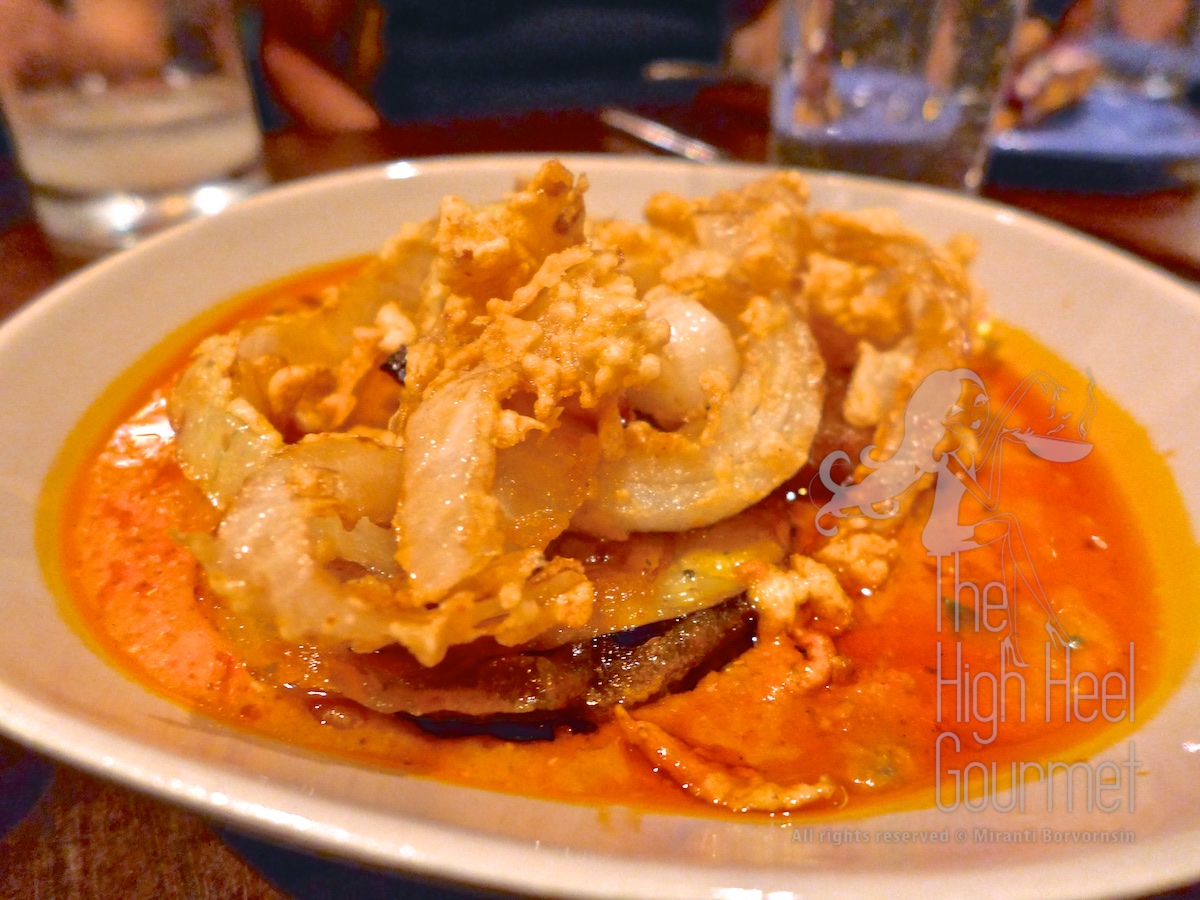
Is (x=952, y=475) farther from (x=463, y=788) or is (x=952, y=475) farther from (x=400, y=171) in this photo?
(x=400, y=171)

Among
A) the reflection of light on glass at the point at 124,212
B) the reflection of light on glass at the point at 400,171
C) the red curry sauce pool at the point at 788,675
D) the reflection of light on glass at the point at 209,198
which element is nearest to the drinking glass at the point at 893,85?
the reflection of light on glass at the point at 400,171

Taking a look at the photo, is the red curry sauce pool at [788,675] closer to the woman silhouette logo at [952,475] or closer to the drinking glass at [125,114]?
the woman silhouette logo at [952,475]

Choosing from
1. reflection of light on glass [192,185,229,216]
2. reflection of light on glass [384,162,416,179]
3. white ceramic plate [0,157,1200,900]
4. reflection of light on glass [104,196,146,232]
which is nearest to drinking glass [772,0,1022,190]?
white ceramic plate [0,157,1200,900]

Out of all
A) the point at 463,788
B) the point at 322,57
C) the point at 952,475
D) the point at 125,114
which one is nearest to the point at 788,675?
the point at 463,788

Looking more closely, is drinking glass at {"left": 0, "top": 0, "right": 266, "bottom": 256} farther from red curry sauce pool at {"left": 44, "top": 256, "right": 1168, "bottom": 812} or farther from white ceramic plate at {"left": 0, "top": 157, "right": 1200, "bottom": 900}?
red curry sauce pool at {"left": 44, "top": 256, "right": 1168, "bottom": 812}

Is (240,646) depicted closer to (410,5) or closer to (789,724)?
(789,724)
